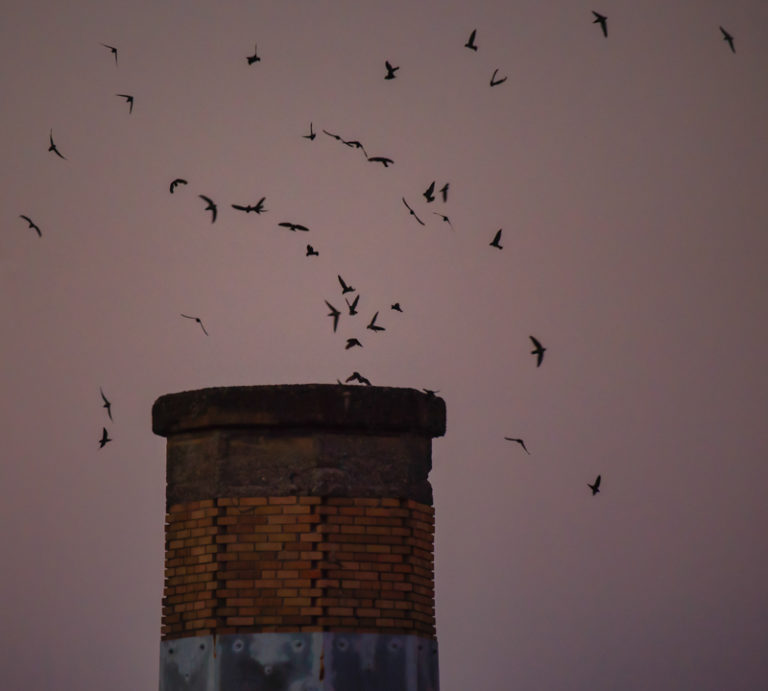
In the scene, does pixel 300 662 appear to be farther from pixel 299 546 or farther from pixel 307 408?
pixel 307 408

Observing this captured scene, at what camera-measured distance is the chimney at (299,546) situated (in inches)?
515

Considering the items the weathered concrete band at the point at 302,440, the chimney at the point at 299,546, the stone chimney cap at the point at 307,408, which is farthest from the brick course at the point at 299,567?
the stone chimney cap at the point at 307,408

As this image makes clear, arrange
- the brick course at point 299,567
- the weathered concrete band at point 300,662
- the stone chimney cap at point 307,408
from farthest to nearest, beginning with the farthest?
1. the stone chimney cap at point 307,408
2. the brick course at point 299,567
3. the weathered concrete band at point 300,662

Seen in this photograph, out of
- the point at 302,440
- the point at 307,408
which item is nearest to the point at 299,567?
the point at 302,440

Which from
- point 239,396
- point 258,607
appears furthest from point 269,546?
point 239,396

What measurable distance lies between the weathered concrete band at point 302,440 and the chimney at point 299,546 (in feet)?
0.04

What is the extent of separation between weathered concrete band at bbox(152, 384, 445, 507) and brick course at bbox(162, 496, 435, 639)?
14cm

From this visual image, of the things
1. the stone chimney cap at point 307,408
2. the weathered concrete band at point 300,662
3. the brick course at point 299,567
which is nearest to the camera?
the weathered concrete band at point 300,662

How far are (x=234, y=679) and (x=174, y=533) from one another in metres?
1.52

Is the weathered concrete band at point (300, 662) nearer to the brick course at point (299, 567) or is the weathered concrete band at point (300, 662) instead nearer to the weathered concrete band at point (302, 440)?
the brick course at point (299, 567)

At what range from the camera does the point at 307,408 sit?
13281 millimetres

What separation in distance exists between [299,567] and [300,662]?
0.81 m

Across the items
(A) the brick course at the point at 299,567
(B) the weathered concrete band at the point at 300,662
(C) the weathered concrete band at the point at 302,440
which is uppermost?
(C) the weathered concrete band at the point at 302,440

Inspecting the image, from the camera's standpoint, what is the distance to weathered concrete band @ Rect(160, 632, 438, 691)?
13.0m
